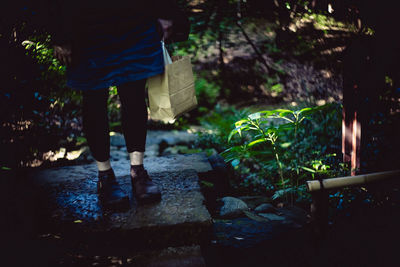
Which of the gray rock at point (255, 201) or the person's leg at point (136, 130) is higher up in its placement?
the person's leg at point (136, 130)

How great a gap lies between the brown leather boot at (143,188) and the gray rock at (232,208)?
1.83ft

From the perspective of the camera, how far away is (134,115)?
2012 millimetres

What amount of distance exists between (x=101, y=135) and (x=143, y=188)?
1.42 feet

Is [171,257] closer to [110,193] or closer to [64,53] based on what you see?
[110,193]

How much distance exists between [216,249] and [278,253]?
1.17 ft

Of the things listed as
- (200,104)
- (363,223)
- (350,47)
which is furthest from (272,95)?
(363,223)

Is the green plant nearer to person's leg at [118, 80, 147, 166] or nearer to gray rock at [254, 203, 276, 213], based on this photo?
gray rock at [254, 203, 276, 213]

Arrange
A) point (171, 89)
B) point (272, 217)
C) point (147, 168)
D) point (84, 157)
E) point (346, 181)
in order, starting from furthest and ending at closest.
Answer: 1. point (84, 157)
2. point (147, 168)
3. point (272, 217)
4. point (171, 89)
5. point (346, 181)

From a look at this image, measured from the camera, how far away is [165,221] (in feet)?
5.73

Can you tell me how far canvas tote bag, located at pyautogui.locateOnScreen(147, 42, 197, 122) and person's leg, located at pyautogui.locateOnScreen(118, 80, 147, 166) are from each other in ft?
0.22

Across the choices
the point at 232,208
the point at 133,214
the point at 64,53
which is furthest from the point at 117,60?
the point at 232,208

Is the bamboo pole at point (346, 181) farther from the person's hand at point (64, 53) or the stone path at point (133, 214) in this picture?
the person's hand at point (64, 53)

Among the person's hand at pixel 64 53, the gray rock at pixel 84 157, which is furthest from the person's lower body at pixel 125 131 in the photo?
the gray rock at pixel 84 157

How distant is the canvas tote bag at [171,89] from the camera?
1.91m
